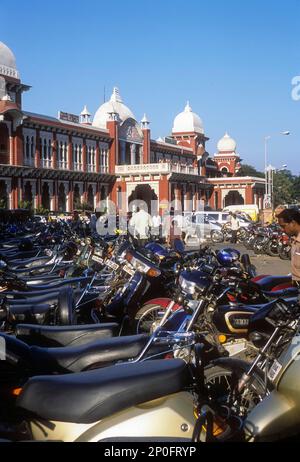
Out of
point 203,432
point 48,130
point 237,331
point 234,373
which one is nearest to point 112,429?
point 203,432

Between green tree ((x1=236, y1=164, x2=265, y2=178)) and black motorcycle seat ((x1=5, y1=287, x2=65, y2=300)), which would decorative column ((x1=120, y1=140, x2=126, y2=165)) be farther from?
green tree ((x1=236, y1=164, x2=265, y2=178))

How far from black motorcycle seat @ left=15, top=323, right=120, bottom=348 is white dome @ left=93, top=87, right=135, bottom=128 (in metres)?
41.3

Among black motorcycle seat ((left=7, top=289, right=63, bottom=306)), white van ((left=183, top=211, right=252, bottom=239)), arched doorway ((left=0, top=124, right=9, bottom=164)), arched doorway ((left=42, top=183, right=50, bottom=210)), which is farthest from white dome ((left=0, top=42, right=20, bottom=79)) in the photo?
black motorcycle seat ((left=7, top=289, right=63, bottom=306))

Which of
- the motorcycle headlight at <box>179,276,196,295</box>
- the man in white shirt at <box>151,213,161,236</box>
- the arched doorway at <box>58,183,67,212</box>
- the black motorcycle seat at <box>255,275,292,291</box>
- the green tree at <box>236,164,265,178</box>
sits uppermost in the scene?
the green tree at <box>236,164,265,178</box>

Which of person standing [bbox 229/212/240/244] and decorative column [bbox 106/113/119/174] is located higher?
decorative column [bbox 106/113/119/174]

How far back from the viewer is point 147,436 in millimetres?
2154

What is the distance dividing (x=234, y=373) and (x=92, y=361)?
2.54 feet

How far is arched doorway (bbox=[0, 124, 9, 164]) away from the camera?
31.7 metres

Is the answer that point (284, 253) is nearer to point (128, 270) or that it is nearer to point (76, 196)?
point (128, 270)

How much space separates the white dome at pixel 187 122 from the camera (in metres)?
55.3

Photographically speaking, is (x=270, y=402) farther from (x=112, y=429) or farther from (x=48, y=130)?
(x=48, y=130)

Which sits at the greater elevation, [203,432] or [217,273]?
[217,273]
